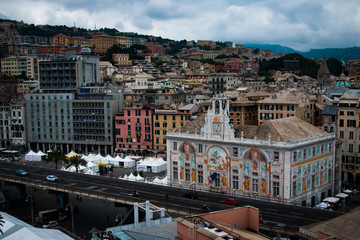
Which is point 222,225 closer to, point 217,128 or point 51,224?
point 217,128

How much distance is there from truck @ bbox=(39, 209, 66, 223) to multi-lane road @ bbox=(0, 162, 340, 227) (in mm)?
4984

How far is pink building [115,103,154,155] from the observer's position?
130 metres

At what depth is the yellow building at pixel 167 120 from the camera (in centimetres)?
12425

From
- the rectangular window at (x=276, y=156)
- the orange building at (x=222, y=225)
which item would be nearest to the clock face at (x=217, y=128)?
the rectangular window at (x=276, y=156)

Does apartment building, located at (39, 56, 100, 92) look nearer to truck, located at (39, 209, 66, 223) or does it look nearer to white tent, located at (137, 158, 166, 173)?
white tent, located at (137, 158, 166, 173)

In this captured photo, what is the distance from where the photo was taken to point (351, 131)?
9594cm

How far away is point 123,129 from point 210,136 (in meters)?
56.8

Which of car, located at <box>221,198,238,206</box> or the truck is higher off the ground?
car, located at <box>221,198,238,206</box>

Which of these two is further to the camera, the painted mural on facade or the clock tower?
the painted mural on facade

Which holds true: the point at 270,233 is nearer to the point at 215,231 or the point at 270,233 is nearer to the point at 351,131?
the point at 215,231

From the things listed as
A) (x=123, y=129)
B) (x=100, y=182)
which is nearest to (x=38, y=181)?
(x=100, y=182)

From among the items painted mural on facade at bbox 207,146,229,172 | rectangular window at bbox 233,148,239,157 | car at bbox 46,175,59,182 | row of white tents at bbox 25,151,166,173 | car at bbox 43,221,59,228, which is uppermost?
rectangular window at bbox 233,148,239,157

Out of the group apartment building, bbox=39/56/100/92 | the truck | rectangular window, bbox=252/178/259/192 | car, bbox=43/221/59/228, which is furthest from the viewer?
apartment building, bbox=39/56/100/92

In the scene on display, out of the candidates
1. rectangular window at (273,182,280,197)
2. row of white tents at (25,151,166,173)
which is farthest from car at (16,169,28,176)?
rectangular window at (273,182,280,197)
